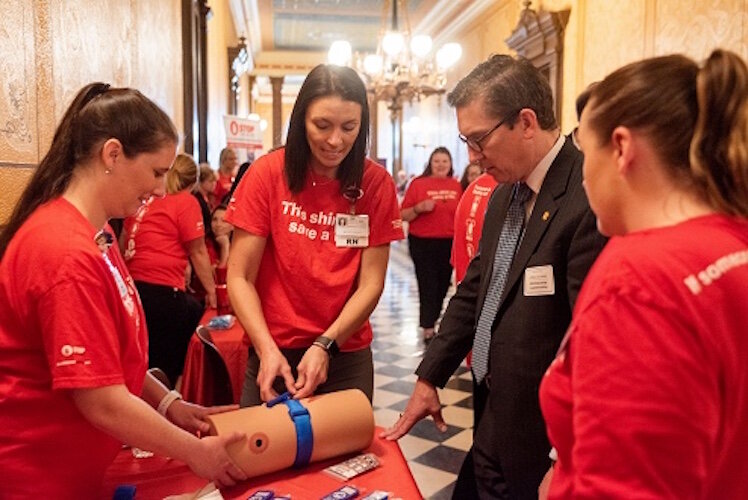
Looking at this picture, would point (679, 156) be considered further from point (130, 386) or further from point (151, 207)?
point (151, 207)

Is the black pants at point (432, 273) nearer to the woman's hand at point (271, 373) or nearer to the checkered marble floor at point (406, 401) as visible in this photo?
the checkered marble floor at point (406, 401)

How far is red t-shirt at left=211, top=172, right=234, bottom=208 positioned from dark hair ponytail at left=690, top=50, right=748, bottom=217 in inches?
236

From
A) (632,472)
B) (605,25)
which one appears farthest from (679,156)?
(605,25)

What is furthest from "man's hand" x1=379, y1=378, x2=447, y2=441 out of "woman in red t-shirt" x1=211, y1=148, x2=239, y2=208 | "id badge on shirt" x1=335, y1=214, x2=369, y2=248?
"woman in red t-shirt" x1=211, y1=148, x2=239, y2=208

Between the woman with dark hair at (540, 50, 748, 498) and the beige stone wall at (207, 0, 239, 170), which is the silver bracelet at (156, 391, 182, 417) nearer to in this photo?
the woman with dark hair at (540, 50, 748, 498)

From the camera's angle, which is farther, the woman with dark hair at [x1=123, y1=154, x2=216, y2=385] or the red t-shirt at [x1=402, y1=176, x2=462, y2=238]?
the red t-shirt at [x1=402, y1=176, x2=462, y2=238]

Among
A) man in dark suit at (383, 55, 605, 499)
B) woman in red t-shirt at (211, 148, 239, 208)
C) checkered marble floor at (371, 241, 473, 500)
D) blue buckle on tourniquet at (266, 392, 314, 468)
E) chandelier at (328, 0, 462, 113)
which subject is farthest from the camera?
chandelier at (328, 0, 462, 113)

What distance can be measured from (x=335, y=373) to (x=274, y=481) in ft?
1.73

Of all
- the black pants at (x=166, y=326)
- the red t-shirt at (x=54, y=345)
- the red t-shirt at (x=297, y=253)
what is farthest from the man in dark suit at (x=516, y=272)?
the black pants at (x=166, y=326)

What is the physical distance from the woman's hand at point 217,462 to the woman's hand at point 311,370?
1.08 ft

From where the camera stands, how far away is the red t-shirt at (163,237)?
3.63m

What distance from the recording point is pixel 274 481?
1.31m

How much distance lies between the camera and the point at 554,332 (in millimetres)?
1436

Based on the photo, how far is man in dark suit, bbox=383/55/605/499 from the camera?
1431mm
